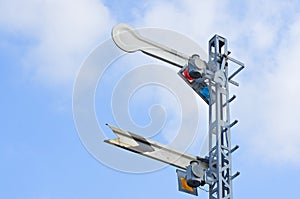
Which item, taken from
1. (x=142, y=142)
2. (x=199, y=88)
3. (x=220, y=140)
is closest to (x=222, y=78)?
(x=199, y=88)

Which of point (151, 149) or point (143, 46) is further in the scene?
point (143, 46)

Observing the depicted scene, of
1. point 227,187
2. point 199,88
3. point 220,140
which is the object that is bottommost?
point 227,187

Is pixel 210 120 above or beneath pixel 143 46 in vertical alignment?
beneath

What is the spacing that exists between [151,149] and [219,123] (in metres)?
1.31

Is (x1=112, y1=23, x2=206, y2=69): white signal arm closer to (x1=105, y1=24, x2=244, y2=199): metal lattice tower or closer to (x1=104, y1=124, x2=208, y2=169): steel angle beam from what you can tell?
(x1=105, y1=24, x2=244, y2=199): metal lattice tower

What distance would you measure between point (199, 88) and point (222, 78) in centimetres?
44

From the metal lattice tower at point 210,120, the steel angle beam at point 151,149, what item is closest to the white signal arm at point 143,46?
the metal lattice tower at point 210,120

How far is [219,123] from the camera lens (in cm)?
1177

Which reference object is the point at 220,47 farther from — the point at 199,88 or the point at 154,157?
the point at 154,157

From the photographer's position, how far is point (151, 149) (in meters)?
11.3

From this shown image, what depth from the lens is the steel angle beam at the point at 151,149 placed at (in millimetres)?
10914

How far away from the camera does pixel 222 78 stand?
12172 millimetres

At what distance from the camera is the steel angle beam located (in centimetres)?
1091

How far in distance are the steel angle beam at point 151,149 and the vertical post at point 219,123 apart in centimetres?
33
